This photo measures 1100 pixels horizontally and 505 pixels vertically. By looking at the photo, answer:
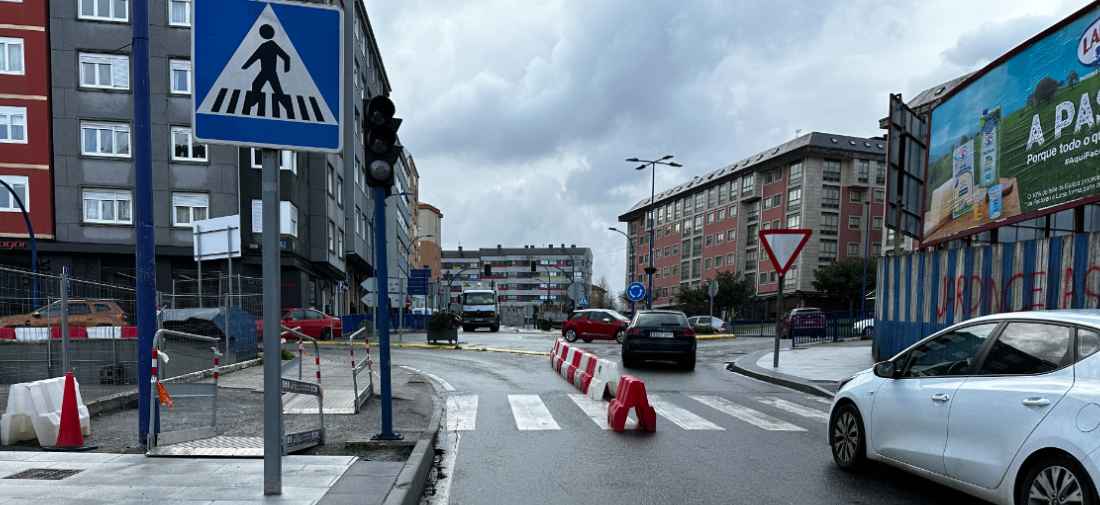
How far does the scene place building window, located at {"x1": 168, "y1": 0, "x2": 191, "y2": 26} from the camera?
30797 mm

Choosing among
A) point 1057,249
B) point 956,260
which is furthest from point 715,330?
point 1057,249

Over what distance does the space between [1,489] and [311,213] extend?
32927 millimetres

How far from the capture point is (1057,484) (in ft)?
13.4

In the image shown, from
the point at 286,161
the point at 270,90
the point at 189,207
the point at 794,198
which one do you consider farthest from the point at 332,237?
the point at 794,198

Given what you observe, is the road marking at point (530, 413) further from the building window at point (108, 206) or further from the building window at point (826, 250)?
the building window at point (826, 250)

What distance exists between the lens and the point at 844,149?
6794cm

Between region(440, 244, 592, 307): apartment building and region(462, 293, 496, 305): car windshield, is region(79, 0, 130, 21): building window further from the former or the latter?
region(440, 244, 592, 307): apartment building

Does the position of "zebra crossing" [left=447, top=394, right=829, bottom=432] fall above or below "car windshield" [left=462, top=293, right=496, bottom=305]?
below

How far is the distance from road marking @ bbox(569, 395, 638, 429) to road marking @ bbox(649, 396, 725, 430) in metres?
0.60

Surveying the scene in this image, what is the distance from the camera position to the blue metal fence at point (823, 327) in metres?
28.5

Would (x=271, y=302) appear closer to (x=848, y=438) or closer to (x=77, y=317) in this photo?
(x=848, y=438)

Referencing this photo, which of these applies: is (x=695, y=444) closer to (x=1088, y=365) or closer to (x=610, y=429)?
(x=610, y=429)

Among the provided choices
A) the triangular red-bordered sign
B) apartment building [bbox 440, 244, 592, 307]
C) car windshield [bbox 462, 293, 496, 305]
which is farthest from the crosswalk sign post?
apartment building [bbox 440, 244, 592, 307]

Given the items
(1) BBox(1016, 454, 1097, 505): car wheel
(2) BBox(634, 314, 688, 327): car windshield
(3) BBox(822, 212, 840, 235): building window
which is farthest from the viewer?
(3) BBox(822, 212, 840, 235): building window
